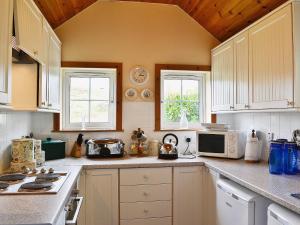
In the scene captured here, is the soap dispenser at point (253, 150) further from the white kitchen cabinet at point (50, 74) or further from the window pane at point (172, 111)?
the white kitchen cabinet at point (50, 74)

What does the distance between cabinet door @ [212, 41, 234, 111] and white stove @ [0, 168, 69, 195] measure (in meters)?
1.71

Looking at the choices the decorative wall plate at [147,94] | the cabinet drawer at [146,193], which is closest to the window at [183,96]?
the decorative wall plate at [147,94]

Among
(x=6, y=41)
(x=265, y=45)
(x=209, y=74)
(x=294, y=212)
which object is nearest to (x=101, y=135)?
(x=209, y=74)

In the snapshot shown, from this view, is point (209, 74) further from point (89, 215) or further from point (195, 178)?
point (89, 215)

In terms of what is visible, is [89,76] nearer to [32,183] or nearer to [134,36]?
[134,36]

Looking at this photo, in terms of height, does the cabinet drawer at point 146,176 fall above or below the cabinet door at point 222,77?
below

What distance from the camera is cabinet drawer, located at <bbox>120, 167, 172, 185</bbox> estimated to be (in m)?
2.41

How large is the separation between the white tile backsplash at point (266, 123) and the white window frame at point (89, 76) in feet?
4.62

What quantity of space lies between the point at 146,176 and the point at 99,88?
3.98ft

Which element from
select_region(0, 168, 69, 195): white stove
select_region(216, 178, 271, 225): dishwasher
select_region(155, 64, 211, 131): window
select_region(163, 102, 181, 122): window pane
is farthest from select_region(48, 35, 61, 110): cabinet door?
select_region(216, 178, 271, 225): dishwasher

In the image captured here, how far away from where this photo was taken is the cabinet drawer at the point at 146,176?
241cm

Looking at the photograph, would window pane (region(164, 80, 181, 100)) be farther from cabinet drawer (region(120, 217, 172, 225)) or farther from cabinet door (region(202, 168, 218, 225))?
cabinet drawer (region(120, 217, 172, 225))

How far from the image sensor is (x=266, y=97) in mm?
2035

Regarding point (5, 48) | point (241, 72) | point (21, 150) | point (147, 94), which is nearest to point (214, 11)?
point (241, 72)
